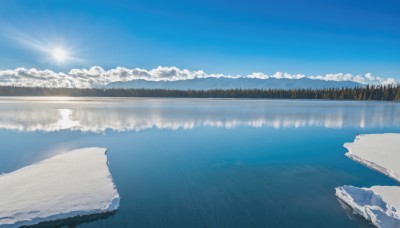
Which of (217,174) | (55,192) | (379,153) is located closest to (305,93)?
(379,153)

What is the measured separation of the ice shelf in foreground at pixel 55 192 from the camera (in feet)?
24.6

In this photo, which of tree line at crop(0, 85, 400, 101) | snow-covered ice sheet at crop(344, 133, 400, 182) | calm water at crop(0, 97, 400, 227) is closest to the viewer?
calm water at crop(0, 97, 400, 227)

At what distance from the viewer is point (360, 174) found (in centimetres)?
1192

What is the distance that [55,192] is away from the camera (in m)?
8.91

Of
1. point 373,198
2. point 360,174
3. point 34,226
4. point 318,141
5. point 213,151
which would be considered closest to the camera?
point 34,226

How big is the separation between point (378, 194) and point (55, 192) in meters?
11.0

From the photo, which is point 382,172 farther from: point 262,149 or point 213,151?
point 213,151

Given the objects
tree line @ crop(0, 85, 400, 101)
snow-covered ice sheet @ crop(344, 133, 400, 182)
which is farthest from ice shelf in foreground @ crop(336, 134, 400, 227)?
tree line @ crop(0, 85, 400, 101)

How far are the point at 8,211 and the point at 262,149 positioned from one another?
516 inches

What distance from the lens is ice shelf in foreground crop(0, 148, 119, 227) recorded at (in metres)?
7.50

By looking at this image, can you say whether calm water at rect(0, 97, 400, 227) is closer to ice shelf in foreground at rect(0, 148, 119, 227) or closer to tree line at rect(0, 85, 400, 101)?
ice shelf in foreground at rect(0, 148, 119, 227)

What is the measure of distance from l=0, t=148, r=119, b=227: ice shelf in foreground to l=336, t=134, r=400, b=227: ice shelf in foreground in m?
7.65

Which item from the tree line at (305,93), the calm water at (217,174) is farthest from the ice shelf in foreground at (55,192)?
the tree line at (305,93)

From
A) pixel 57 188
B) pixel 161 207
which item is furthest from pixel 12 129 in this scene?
pixel 161 207
